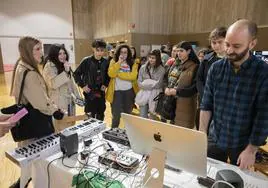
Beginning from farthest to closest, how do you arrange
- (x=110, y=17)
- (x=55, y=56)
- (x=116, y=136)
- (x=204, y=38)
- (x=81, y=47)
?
(x=81, y=47), (x=110, y=17), (x=204, y=38), (x=55, y=56), (x=116, y=136)

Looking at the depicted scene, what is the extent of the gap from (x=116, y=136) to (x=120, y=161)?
0.36 m

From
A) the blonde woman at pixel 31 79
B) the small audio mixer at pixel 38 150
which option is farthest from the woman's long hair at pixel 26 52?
the small audio mixer at pixel 38 150

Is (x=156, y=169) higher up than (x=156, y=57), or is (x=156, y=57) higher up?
(x=156, y=57)

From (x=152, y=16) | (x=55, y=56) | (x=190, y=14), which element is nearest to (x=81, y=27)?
(x=152, y=16)

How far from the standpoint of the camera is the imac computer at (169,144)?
90 cm

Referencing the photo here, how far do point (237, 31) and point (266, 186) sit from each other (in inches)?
34.1

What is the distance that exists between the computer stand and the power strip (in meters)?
0.18

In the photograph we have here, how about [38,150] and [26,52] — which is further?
[26,52]

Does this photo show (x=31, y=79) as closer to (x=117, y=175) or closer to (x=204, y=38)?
(x=117, y=175)

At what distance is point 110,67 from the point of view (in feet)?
9.27

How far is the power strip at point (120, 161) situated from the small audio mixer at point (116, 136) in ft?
0.62

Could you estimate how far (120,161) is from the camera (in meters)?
1.24

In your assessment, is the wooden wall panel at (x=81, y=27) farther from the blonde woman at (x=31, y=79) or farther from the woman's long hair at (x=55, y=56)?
the blonde woman at (x=31, y=79)

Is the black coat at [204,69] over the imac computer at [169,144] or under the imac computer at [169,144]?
over
